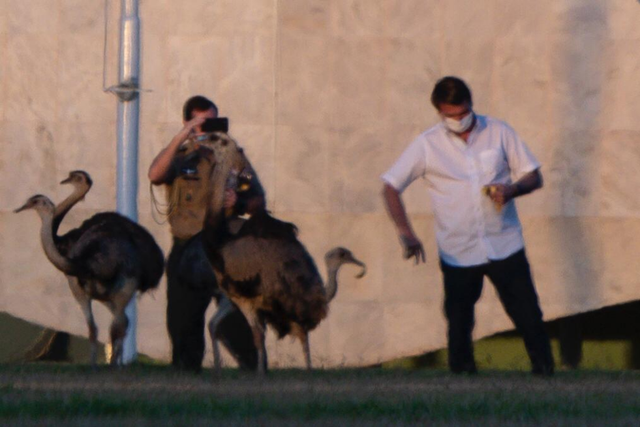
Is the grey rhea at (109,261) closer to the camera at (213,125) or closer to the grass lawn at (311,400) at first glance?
the camera at (213,125)

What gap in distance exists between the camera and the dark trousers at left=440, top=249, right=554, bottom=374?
9.27 m

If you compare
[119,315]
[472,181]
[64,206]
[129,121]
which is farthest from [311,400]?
[129,121]

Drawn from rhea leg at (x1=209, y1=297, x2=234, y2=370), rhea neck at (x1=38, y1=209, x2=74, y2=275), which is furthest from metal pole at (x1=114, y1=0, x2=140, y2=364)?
rhea leg at (x1=209, y1=297, x2=234, y2=370)

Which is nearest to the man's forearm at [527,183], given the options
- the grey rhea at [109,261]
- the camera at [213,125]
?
the camera at [213,125]

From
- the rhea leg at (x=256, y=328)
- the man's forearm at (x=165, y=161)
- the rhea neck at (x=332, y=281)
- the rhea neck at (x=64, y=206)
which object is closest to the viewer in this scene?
the rhea leg at (x=256, y=328)

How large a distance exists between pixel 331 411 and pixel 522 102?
33.4 ft

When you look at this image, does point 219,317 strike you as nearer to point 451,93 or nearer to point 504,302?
point 504,302

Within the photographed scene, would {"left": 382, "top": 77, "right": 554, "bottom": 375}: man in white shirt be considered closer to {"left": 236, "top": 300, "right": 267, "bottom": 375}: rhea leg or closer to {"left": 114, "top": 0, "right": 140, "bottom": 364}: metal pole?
{"left": 236, "top": 300, "right": 267, "bottom": 375}: rhea leg

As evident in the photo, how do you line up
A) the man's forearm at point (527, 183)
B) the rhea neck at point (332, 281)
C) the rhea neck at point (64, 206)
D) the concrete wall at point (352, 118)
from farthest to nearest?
the concrete wall at point (352, 118)
the rhea neck at point (332, 281)
the rhea neck at point (64, 206)
the man's forearm at point (527, 183)

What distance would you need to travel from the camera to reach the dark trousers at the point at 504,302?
927 cm

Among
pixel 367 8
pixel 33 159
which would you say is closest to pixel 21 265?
pixel 33 159

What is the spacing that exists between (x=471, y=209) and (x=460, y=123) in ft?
1.88

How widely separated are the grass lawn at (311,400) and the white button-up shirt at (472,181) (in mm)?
884

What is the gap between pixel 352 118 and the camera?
16203mm
